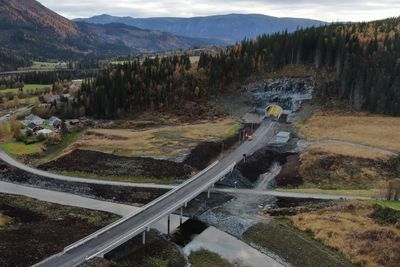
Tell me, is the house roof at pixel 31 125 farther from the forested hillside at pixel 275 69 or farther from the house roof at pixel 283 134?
the house roof at pixel 283 134

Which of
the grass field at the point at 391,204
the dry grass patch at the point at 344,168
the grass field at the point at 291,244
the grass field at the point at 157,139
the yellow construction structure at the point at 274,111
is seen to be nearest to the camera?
the grass field at the point at 291,244

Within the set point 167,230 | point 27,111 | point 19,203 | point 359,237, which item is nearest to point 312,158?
point 359,237

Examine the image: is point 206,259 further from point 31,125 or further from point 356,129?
point 31,125

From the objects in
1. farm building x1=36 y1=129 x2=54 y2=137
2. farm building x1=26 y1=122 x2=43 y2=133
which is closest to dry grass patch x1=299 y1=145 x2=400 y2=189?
farm building x1=36 y1=129 x2=54 y2=137

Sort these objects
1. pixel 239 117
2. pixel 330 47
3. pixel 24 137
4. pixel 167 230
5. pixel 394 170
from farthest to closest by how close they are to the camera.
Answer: pixel 330 47
pixel 239 117
pixel 24 137
pixel 394 170
pixel 167 230

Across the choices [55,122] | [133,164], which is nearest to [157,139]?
[133,164]

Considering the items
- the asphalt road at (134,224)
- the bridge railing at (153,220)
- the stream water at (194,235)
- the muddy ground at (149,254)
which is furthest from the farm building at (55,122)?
the muddy ground at (149,254)

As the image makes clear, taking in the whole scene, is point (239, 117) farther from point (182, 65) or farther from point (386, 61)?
point (386, 61)
